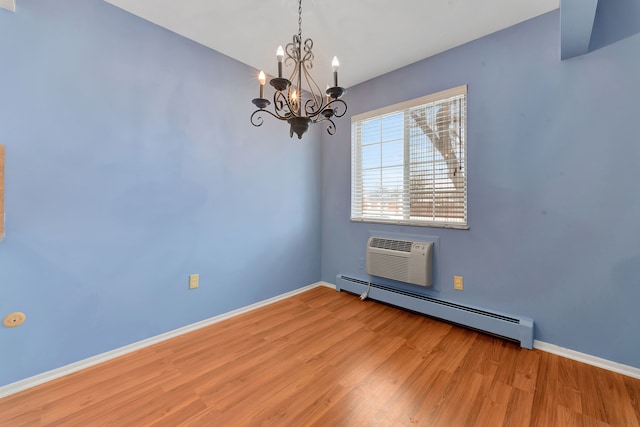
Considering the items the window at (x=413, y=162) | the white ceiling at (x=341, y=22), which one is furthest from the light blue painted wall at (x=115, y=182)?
the window at (x=413, y=162)

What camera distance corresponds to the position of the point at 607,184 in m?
1.79

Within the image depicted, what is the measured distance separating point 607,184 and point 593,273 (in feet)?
2.07

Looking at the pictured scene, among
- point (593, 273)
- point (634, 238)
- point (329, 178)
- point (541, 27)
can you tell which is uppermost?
point (541, 27)

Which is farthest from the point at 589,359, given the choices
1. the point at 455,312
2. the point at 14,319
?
the point at 14,319

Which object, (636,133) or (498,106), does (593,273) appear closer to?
(636,133)

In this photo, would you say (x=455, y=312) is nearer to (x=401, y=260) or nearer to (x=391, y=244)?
(x=401, y=260)

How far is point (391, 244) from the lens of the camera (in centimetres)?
280

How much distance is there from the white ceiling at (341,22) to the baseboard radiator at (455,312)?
2400 millimetres

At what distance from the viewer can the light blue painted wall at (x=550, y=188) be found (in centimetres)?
174

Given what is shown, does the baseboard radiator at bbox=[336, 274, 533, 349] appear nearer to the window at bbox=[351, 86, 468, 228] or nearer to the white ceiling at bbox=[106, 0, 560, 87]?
the window at bbox=[351, 86, 468, 228]

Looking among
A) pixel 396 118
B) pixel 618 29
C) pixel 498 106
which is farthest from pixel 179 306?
pixel 618 29

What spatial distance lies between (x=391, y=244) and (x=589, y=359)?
165cm

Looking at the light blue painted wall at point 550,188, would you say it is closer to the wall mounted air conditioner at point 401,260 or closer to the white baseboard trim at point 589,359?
the white baseboard trim at point 589,359

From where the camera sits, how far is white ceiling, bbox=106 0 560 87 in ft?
6.19
